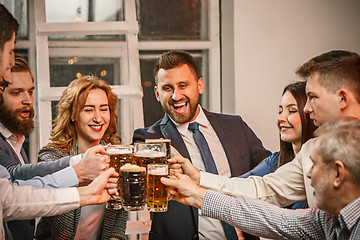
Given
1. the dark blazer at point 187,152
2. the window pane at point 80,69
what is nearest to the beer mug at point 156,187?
the dark blazer at point 187,152

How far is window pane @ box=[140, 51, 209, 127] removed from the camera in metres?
3.94

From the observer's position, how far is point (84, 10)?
12.4 ft

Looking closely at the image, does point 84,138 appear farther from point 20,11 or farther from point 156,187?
point 20,11

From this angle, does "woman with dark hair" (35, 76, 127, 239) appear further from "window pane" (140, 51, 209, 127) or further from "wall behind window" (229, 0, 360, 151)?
"wall behind window" (229, 0, 360, 151)

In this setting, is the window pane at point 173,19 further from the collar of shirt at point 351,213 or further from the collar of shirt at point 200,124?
the collar of shirt at point 351,213

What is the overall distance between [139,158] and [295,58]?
6.76ft

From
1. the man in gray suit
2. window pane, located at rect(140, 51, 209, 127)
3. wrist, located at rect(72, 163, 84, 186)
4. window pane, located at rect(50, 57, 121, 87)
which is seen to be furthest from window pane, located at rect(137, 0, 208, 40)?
wrist, located at rect(72, 163, 84, 186)

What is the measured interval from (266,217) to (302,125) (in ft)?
3.07

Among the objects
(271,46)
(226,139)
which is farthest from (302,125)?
(271,46)

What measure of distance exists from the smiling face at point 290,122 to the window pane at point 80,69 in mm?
1698

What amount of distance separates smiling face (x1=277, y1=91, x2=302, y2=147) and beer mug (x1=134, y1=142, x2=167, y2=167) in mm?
1019

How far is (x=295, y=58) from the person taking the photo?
138 inches

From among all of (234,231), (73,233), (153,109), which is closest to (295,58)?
(153,109)

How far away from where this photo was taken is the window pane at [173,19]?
3922 mm
